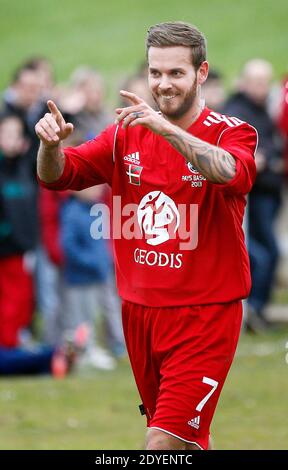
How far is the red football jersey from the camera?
23.0ft

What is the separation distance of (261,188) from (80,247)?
2892mm

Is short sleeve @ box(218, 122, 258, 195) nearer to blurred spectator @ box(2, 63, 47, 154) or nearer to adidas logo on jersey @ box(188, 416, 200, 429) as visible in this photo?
adidas logo on jersey @ box(188, 416, 200, 429)

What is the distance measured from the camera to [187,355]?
7.01 m

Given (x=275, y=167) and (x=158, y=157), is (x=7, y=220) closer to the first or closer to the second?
(x=275, y=167)

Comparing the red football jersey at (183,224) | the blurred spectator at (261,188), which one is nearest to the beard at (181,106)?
the red football jersey at (183,224)

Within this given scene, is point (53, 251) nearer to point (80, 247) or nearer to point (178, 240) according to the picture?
point (80, 247)

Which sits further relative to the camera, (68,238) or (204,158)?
(68,238)

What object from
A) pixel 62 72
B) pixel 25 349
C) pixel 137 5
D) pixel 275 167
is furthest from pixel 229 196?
pixel 137 5

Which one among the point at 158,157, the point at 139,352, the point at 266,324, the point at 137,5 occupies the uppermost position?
the point at 137,5

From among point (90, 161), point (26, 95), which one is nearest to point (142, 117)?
point (90, 161)

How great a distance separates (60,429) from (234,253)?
381 centimetres

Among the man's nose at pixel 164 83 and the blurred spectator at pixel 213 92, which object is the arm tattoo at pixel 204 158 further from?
the blurred spectator at pixel 213 92

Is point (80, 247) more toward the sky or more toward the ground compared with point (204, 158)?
more toward the sky

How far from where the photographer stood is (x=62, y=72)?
25.0m
